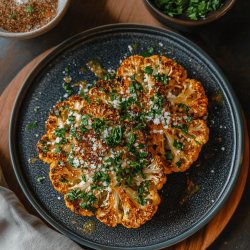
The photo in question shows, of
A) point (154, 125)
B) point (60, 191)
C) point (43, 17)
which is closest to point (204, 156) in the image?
point (154, 125)

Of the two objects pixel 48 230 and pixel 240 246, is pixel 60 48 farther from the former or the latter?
pixel 240 246

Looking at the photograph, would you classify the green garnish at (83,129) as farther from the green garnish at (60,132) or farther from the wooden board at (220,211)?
the wooden board at (220,211)

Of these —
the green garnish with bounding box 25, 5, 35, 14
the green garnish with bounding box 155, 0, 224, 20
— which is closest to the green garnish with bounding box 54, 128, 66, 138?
the green garnish with bounding box 25, 5, 35, 14

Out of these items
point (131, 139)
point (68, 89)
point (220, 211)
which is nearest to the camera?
point (131, 139)

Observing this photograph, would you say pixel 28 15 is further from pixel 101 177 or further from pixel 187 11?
pixel 101 177

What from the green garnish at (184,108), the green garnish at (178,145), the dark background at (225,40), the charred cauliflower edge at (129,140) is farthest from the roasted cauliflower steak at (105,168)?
the dark background at (225,40)

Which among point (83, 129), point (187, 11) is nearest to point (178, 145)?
point (83, 129)
